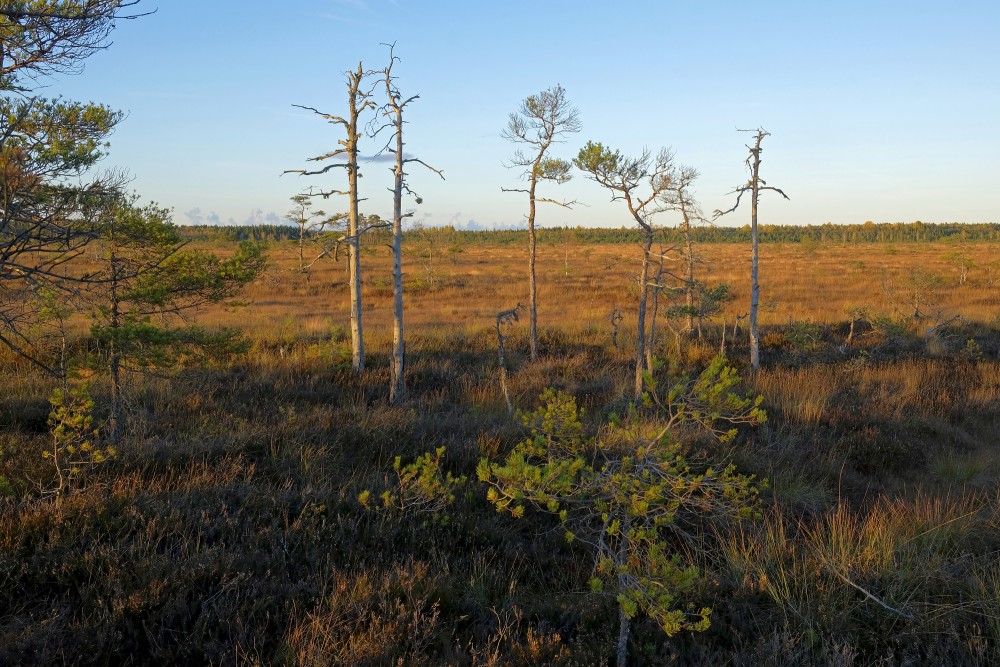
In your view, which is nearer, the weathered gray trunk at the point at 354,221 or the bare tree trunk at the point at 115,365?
the bare tree trunk at the point at 115,365

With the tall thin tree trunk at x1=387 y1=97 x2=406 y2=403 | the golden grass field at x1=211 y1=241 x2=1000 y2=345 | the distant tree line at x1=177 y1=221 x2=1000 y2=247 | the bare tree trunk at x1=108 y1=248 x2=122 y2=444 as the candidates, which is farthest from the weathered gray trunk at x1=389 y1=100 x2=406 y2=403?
the distant tree line at x1=177 y1=221 x2=1000 y2=247

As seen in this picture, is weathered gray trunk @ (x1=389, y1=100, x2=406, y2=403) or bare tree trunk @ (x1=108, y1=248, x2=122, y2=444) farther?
weathered gray trunk @ (x1=389, y1=100, x2=406, y2=403)

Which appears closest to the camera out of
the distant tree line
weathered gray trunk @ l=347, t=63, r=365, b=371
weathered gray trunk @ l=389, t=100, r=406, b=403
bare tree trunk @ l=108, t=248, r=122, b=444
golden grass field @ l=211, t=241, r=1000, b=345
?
bare tree trunk @ l=108, t=248, r=122, b=444

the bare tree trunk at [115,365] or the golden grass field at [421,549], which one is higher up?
the bare tree trunk at [115,365]

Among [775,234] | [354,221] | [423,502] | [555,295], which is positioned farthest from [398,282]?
[775,234]

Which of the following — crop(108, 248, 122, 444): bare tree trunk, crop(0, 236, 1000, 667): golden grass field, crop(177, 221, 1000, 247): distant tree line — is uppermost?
crop(177, 221, 1000, 247): distant tree line

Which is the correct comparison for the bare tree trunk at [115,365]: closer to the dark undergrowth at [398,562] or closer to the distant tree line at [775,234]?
the dark undergrowth at [398,562]

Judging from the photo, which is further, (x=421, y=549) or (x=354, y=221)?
(x=354, y=221)

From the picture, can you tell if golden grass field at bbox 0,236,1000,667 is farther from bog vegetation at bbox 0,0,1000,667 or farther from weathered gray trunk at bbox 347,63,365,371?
weathered gray trunk at bbox 347,63,365,371

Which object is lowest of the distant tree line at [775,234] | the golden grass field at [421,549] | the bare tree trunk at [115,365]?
the golden grass field at [421,549]

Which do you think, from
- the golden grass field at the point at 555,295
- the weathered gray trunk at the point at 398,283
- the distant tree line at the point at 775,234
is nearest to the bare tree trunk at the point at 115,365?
the weathered gray trunk at the point at 398,283

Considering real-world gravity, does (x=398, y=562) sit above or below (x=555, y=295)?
below

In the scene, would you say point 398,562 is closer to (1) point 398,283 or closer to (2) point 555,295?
(1) point 398,283

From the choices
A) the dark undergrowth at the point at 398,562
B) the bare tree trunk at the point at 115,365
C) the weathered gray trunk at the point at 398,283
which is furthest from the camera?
the weathered gray trunk at the point at 398,283
